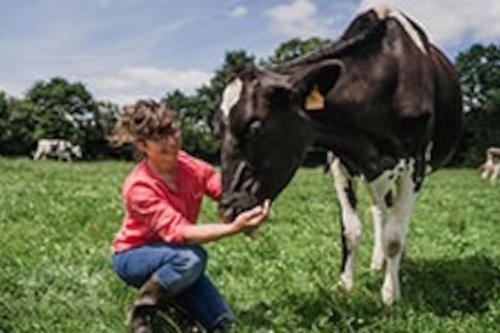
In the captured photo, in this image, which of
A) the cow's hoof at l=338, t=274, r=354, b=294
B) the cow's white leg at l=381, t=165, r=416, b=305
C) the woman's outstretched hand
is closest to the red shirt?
the woman's outstretched hand

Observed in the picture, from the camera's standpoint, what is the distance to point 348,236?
277 inches

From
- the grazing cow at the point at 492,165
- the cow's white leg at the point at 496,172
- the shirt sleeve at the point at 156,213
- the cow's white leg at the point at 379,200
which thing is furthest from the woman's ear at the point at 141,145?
the grazing cow at the point at 492,165

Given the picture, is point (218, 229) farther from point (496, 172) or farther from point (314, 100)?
point (496, 172)

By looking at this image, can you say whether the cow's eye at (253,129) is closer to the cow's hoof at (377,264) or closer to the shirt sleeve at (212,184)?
the shirt sleeve at (212,184)

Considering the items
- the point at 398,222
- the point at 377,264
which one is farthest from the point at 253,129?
the point at 377,264

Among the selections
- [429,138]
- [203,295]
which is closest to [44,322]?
[203,295]

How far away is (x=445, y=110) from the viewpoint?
7.43m

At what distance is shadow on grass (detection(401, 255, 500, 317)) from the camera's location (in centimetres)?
609

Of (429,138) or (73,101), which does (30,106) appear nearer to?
(73,101)

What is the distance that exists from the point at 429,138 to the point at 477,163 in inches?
2598

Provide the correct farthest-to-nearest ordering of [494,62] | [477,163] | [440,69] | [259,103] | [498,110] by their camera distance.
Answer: [494,62] < [498,110] < [477,163] < [440,69] < [259,103]

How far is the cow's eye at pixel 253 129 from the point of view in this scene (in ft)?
17.4

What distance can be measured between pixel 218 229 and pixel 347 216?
→ 2526 millimetres

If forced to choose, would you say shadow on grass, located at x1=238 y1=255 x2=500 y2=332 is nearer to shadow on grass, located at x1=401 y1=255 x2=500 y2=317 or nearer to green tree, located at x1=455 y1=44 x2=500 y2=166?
shadow on grass, located at x1=401 y1=255 x2=500 y2=317
